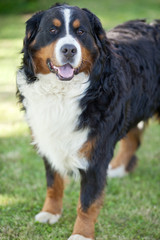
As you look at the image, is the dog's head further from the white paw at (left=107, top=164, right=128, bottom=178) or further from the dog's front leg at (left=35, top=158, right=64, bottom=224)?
the white paw at (left=107, top=164, right=128, bottom=178)

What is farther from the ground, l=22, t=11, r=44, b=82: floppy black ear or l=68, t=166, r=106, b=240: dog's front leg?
l=22, t=11, r=44, b=82: floppy black ear

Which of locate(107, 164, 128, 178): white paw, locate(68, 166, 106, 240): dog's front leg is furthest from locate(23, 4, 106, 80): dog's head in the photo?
locate(107, 164, 128, 178): white paw

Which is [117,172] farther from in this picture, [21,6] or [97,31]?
[21,6]

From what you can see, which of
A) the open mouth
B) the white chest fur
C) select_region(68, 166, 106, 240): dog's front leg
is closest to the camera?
the open mouth

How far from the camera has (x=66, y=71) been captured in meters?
2.95

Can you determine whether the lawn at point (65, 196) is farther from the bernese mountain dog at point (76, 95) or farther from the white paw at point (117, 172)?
the bernese mountain dog at point (76, 95)

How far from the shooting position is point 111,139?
3.30 metres

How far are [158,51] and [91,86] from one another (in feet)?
3.86

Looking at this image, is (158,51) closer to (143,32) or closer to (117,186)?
(143,32)

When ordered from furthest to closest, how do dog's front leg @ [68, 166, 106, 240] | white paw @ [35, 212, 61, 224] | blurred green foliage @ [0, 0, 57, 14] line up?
blurred green foliage @ [0, 0, 57, 14], white paw @ [35, 212, 61, 224], dog's front leg @ [68, 166, 106, 240]

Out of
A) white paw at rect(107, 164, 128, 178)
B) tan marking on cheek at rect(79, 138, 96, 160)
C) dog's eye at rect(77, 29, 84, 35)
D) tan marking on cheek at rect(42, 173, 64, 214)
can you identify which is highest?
dog's eye at rect(77, 29, 84, 35)

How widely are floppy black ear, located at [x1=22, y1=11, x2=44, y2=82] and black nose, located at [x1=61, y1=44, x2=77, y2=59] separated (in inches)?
14.9

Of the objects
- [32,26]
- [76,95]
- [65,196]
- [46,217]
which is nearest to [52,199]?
[46,217]

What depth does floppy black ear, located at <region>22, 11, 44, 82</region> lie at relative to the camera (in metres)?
3.08
